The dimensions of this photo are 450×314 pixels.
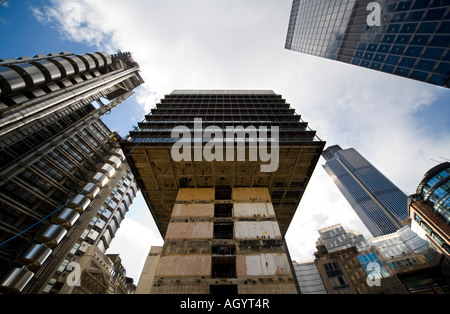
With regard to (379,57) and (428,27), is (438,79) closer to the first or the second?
(428,27)

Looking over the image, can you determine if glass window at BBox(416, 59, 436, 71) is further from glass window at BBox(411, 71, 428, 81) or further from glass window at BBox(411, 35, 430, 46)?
glass window at BBox(411, 35, 430, 46)

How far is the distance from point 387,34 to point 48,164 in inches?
2304

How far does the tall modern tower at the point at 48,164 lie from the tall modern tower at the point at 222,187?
10.0m

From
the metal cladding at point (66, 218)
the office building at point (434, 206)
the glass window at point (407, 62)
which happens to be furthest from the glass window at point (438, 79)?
the metal cladding at point (66, 218)

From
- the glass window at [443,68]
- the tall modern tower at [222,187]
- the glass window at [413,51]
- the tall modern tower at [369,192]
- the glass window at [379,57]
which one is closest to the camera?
the tall modern tower at [222,187]

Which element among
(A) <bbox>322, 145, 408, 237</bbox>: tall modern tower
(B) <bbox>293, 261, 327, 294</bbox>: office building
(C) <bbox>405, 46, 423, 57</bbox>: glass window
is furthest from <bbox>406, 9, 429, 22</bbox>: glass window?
(A) <bbox>322, 145, 408, 237</bbox>: tall modern tower

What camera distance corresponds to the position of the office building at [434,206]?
132 feet

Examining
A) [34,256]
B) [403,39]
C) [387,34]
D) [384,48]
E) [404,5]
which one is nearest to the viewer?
[34,256]

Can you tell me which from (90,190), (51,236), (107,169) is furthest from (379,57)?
(51,236)

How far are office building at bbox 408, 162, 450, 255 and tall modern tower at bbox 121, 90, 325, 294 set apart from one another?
4100 centimetres

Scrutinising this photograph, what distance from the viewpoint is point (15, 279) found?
54.2 feet

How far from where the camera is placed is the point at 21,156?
19.2 metres

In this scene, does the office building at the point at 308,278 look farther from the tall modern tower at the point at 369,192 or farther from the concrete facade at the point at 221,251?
the tall modern tower at the point at 369,192
